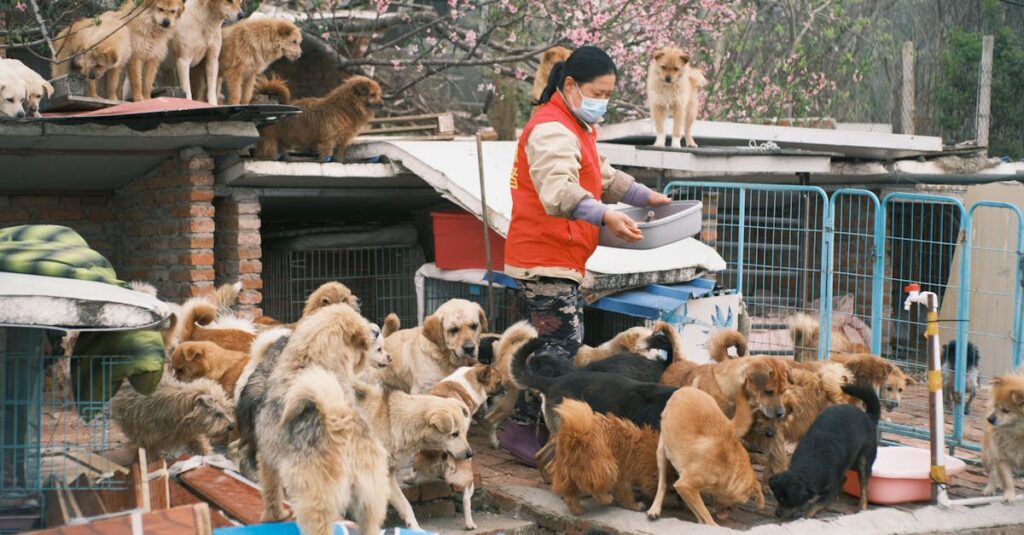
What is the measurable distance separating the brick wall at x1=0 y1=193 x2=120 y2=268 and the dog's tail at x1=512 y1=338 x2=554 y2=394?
5336 mm

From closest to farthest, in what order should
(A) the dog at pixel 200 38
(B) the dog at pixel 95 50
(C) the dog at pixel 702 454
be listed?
(C) the dog at pixel 702 454, (B) the dog at pixel 95 50, (A) the dog at pixel 200 38

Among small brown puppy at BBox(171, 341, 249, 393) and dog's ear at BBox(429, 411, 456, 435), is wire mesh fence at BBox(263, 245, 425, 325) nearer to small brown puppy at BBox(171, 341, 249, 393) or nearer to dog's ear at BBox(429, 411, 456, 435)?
small brown puppy at BBox(171, 341, 249, 393)

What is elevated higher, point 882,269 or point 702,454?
point 882,269

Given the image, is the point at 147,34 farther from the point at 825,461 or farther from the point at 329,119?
the point at 825,461

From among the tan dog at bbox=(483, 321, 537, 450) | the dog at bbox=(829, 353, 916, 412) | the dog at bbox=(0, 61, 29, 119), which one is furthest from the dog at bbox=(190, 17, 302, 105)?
the dog at bbox=(829, 353, 916, 412)

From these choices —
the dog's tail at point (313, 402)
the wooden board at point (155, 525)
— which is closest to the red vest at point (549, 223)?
the dog's tail at point (313, 402)

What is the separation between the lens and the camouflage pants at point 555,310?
21.1 feet

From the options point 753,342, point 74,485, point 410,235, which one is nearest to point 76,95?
point 410,235

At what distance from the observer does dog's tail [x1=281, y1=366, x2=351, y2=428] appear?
490 cm

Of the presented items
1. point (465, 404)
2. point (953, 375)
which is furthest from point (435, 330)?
point (953, 375)

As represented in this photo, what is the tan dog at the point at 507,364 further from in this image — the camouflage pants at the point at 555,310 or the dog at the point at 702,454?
the dog at the point at 702,454

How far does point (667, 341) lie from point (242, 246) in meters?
4.11

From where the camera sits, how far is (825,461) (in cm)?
611

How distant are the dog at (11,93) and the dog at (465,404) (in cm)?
365
